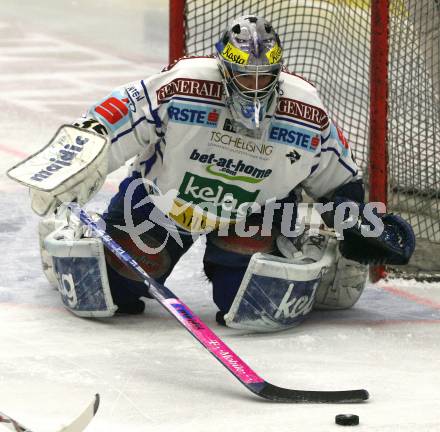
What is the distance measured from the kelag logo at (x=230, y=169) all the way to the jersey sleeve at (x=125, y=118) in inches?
6.6

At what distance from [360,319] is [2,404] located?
157cm

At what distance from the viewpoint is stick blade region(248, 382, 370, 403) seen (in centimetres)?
395

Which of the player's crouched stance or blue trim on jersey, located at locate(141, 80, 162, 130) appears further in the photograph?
blue trim on jersey, located at locate(141, 80, 162, 130)

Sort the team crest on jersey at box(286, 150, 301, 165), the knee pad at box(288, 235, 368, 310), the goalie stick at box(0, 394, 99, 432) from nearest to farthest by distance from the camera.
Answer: the goalie stick at box(0, 394, 99, 432)
the team crest on jersey at box(286, 150, 301, 165)
the knee pad at box(288, 235, 368, 310)

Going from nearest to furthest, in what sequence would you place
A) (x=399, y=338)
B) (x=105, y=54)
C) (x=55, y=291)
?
(x=399, y=338)
(x=55, y=291)
(x=105, y=54)

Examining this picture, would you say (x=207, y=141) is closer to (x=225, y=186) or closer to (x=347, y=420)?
(x=225, y=186)

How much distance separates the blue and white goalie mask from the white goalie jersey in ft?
0.25

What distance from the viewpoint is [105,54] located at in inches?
389

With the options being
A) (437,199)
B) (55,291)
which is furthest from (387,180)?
(55,291)

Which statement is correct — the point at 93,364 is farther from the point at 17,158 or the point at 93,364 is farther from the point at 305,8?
the point at 17,158

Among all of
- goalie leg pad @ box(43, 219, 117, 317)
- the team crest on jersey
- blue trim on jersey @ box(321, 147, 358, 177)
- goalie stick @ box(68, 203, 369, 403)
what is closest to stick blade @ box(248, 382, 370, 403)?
goalie stick @ box(68, 203, 369, 403)

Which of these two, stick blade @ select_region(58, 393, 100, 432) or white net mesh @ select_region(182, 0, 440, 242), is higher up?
white net mesh @ select_region(182, 0, 440, 242)

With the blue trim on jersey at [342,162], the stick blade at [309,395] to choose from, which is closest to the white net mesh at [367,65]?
the blue trim on jersey at [342,162]

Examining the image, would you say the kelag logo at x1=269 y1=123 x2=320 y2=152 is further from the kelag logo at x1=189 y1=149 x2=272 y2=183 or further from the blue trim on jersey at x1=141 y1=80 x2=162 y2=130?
the blue trim on jersey at x1=141 y1=80 x2=162 y2=130
